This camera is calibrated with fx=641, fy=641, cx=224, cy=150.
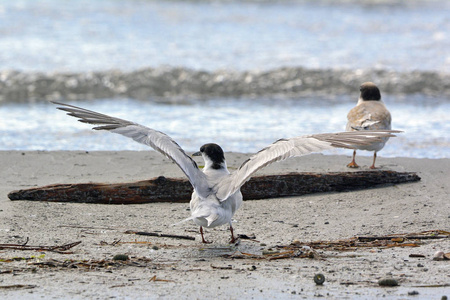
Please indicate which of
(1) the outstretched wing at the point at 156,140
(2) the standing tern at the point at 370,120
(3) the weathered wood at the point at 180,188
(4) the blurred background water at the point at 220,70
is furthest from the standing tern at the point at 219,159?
(4) the blurred background water at the point at 220,70

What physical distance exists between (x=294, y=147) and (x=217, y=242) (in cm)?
111

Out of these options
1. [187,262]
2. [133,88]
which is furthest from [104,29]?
[187,262]

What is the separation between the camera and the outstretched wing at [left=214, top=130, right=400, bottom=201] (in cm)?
448

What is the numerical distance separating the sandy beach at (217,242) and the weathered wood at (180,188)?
0.08m

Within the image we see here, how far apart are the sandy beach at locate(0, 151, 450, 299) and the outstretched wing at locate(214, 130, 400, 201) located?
513mm

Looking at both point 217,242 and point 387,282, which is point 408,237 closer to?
point 387,282

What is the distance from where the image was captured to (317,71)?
575 inches

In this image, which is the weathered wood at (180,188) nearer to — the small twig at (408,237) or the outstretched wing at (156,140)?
the outstretched wing at (156,140)

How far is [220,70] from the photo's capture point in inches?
582

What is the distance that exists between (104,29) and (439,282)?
17.6 metres

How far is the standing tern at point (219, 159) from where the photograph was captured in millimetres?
4535

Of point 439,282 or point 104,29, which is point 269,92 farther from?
point 439,282

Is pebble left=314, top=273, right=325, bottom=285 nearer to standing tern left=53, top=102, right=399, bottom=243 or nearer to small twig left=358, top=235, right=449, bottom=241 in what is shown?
standing tern left=53, top=102, right=399, bottom=243

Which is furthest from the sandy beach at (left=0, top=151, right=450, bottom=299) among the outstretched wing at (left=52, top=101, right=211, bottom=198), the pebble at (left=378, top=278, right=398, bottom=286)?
the outstretched wing at (left=52, top=101, right=211, bottom=198)
